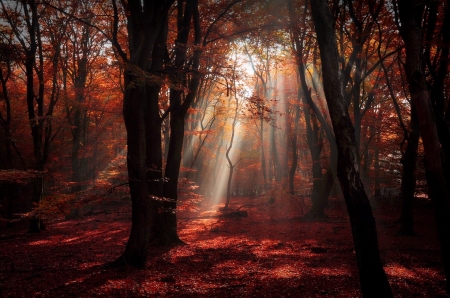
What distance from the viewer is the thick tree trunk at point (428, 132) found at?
18.7 feet

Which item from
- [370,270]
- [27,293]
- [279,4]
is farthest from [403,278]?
[279,4]

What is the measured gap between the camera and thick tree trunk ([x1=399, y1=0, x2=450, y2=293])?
18.7ft

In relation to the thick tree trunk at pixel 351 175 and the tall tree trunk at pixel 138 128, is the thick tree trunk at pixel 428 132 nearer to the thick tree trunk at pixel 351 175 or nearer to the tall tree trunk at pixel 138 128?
the thick tree trunk at pixel 351 175

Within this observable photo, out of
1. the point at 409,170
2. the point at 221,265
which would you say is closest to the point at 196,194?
the point at 221,265

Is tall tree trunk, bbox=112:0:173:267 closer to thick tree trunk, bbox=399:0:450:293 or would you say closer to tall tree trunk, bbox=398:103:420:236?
thick tree trunk, bbox=399:0:450:293

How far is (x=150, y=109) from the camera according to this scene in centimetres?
1002

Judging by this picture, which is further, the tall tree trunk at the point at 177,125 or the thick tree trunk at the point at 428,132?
the tall tree trunk at the point at 177,125

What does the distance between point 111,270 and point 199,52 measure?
7.28 meters

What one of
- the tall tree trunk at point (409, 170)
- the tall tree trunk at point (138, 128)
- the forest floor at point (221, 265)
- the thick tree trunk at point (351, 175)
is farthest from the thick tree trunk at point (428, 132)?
the tall tree trunk at point (409, 170)

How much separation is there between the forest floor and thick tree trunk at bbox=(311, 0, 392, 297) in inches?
49.5

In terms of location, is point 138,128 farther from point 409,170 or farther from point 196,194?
point 409,170

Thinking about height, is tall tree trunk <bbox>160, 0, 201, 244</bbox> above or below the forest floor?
above

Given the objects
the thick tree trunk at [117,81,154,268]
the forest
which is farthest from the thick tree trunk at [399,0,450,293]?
the thick tree trunk at [117,81,154,268]

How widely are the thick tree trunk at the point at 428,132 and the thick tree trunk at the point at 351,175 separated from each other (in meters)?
1.85
